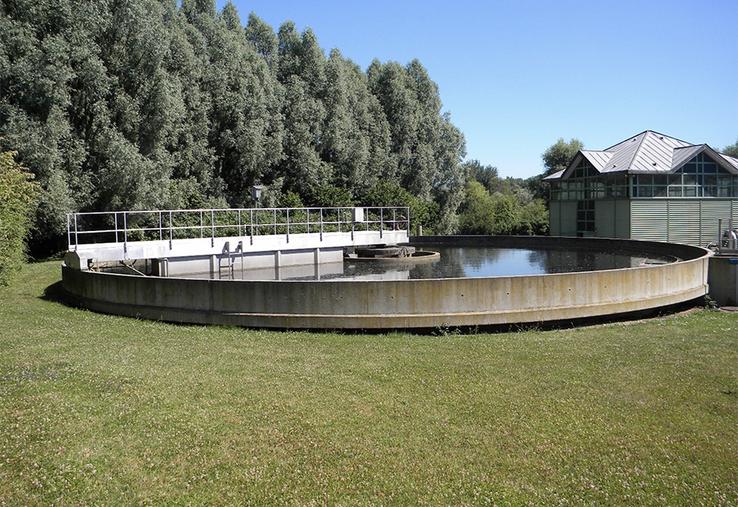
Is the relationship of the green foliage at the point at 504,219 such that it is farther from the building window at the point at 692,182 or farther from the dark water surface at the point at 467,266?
the dark water surface at the point at 467,266

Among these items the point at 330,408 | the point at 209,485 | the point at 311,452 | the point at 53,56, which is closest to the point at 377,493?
the point at 311,452

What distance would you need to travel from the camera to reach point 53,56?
2753cm

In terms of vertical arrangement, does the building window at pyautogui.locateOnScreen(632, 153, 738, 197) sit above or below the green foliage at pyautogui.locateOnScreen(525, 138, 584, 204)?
below

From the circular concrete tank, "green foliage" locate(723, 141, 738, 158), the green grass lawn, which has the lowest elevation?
the green grass lawn

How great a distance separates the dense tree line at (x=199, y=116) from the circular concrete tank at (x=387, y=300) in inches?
616

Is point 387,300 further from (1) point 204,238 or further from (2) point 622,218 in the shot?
(2) point 622,218

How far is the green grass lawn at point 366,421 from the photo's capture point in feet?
21.0

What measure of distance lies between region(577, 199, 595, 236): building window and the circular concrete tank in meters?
28.3

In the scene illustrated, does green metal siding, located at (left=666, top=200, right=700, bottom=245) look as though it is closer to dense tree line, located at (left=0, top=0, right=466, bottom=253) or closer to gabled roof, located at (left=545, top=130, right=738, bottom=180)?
gabled roof, located at (left=545, top=130, right=738, bottom=180)

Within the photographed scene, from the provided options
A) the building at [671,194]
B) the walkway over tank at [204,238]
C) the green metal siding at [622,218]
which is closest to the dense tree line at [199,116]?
the walkway over tank at [204,238]

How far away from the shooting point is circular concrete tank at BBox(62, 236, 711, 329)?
13.4 m

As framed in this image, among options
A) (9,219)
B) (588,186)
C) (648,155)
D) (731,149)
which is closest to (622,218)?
(588,186)

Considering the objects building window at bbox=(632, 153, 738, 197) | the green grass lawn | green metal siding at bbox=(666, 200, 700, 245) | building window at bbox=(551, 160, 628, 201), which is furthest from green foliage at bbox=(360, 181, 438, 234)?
the green grass lawn

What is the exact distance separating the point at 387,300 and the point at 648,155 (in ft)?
107
